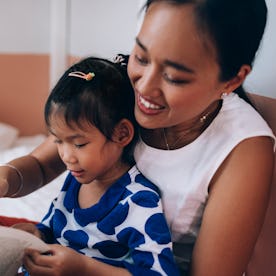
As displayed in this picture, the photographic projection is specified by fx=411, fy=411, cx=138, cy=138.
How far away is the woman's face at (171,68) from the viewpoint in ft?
2.26

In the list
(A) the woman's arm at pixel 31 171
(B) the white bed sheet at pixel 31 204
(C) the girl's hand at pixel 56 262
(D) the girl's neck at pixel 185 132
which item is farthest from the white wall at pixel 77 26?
(C) the girl's hand at pixel 56 262

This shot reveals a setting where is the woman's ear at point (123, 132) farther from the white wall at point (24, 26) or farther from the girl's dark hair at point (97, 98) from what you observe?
the white wall at point (24, 26)

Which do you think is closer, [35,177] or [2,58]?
[35,177]

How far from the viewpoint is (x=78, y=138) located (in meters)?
0.83

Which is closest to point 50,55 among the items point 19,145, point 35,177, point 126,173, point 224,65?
point 19,145

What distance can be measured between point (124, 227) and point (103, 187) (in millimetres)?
123

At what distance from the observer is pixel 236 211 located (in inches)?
30.7

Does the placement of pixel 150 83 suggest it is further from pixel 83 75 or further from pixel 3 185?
pixel 3 185

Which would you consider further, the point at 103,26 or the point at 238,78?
the point at 103,26

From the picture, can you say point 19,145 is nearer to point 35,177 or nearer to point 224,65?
point 35,177

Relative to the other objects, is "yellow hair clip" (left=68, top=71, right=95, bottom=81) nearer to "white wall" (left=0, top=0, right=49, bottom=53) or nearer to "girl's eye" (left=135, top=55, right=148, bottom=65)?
"girl's eye" (left=135, top=55, right=148, bottom=65)

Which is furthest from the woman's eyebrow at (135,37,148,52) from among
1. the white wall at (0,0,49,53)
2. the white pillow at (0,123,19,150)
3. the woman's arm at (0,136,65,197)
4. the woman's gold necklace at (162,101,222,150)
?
the white wall at (0,0,49,53)

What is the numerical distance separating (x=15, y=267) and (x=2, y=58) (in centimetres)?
160

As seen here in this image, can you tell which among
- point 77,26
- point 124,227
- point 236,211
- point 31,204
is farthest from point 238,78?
point 77,26
